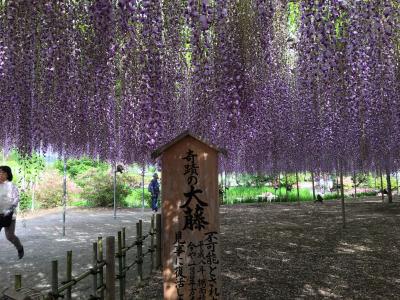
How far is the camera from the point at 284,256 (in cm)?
627

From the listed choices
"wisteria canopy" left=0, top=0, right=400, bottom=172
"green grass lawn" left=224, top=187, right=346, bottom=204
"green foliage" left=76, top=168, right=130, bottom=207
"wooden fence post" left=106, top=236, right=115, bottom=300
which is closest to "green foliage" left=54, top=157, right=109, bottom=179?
"green foliage" left=76, top=168, right=130, bottom=207

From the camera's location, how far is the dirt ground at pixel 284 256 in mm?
4699

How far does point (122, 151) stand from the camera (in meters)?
12.8

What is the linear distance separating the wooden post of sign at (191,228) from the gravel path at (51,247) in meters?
1.72

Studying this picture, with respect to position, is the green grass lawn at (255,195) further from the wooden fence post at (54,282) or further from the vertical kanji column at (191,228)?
the wooden fence post at (54,282)

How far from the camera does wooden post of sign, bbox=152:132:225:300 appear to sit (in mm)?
3152

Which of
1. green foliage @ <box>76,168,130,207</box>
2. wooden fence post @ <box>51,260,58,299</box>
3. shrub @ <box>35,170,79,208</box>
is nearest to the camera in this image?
wooden fence post @ <box>51,260,58,299</box>

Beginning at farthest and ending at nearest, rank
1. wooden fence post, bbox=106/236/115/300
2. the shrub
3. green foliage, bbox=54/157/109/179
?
1. green foliage, bbox=54/157/109/179
2. the shrub
3. wooden fence post, bbox=106/236/115/300

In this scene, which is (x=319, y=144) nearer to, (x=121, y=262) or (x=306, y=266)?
(x=306, y=266)

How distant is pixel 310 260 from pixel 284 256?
42 centimetres

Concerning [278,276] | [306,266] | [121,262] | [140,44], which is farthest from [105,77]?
[306,266]

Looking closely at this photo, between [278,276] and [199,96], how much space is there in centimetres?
238

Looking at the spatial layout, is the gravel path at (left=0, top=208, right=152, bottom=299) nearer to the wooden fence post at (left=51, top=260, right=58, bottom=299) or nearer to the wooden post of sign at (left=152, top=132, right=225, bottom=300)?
the wooden fence post at (left=51, top=260, right=58, bottom=299)

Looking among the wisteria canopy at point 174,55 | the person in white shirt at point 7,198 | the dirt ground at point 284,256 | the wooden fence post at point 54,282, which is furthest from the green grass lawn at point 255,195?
the wooden fence post at point 54,282
